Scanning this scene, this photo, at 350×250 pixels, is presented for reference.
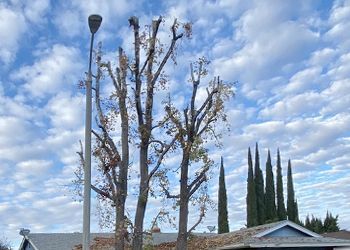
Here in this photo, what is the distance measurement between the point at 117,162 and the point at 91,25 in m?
8.64

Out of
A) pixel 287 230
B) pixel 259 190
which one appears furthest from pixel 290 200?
pixel 287 230

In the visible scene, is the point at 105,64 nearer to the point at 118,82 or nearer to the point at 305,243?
the point at 118,82

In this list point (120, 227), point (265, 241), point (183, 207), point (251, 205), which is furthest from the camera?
point (251, 205)

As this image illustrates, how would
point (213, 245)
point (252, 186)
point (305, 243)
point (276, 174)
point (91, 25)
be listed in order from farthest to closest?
point (276, 174)
point (252, 186)
point (213, 245)
point (305, 243)
point (91, 25)

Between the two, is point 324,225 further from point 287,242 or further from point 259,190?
point 287,242

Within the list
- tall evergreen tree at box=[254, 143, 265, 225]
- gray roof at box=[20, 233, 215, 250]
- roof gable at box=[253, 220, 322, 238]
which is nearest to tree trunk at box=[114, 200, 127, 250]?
roof gable at box=[253, 220, 322, 238]

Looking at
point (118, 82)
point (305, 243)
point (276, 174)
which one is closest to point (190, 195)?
point (118, 82)

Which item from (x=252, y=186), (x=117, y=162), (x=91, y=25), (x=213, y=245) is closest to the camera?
(x=91, y=25)

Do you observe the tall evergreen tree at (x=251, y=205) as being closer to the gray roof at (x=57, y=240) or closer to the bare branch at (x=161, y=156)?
the gray roof at (x=57, y=240)

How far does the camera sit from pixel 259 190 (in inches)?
2359

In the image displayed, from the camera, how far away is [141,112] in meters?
20.6

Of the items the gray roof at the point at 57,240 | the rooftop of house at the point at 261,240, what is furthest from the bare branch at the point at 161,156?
the gray roof at the point at 57,240

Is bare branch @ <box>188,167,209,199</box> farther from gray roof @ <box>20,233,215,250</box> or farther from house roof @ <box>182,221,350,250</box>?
gray roof @ <box>20,233,215,250</box>

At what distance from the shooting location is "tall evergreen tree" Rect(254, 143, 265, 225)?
191 feet
